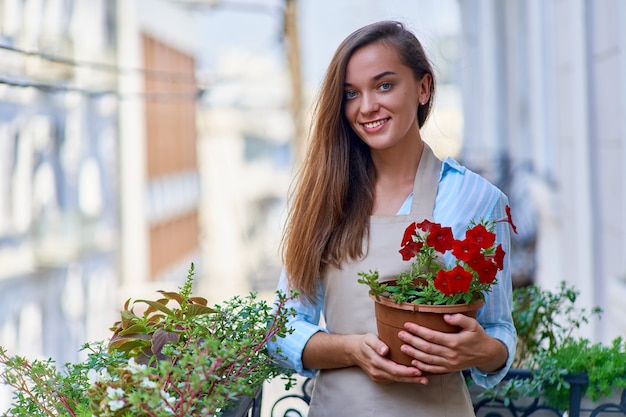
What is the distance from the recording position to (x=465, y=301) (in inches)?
66.1

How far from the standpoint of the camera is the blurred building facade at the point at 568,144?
162 inches

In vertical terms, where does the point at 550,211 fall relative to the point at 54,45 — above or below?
below

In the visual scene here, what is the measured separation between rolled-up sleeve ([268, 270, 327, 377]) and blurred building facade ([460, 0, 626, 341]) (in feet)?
6.87

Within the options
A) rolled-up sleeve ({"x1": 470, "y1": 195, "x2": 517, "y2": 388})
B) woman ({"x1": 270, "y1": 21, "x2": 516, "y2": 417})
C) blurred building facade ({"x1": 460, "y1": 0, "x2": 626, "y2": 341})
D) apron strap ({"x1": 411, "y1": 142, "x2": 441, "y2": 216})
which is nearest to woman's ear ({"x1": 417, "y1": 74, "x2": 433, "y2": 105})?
woman ({"x1": 270, "y1": 21, "x2": 516, "y2": 417})

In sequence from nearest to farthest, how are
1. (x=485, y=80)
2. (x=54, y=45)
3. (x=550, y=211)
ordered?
(x=550, y=211) < (x=485, y=80) < (x=54, y=45)

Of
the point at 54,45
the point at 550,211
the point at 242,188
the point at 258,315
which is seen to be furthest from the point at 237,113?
the point at 258,315

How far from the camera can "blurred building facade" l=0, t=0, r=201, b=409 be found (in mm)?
12156

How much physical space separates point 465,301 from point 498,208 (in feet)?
0.92

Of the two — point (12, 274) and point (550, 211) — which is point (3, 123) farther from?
point (550, 211)

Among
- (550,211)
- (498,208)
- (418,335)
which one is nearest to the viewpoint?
(418,335)

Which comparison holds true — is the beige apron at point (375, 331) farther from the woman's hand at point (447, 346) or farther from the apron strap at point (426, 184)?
the woman's hand at point (447, 346)

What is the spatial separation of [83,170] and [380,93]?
51.0ft

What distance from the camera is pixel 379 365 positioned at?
1737mm

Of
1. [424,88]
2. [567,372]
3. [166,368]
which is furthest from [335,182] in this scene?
[567,372]
